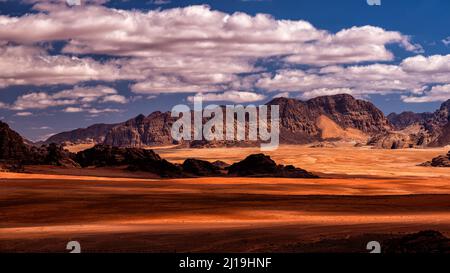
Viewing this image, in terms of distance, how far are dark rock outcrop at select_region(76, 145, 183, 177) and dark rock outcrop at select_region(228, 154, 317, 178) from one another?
7573mm

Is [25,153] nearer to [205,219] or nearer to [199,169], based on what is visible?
[199,169]

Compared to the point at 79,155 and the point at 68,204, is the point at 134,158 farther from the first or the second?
the point at 68,204

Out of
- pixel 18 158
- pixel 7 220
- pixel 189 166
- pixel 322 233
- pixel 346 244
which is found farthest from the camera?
pixel 189 166

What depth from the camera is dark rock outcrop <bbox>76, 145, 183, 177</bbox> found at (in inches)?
2908

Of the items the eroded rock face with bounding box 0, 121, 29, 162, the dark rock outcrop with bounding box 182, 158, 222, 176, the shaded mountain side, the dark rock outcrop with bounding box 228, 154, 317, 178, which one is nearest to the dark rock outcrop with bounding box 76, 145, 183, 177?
the dark rock outcrop with bounding box 182, 158, 222, 176

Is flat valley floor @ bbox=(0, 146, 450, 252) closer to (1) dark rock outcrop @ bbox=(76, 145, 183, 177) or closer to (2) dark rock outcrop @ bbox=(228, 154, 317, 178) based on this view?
(2) dark rock outcrop @ bbox=(228, 154, 317, 178)

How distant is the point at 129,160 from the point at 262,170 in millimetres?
18268

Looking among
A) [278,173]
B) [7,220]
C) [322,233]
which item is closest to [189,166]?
[278,173]

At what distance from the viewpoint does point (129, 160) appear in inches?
3098

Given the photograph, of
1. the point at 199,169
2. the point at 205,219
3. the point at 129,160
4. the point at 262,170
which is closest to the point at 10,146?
the point at 129,160

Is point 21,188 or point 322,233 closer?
point 322,233

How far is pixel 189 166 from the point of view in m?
77.9
